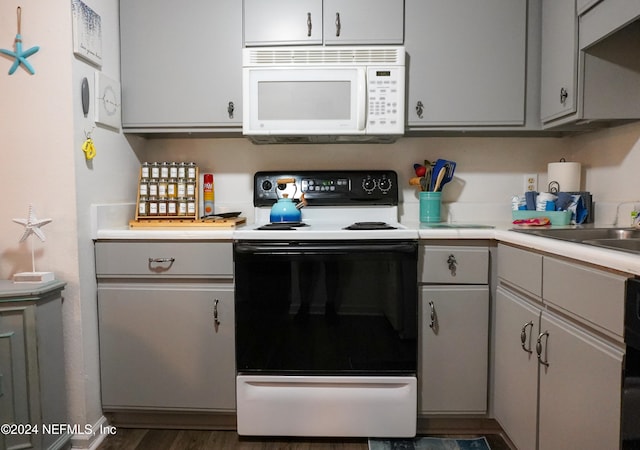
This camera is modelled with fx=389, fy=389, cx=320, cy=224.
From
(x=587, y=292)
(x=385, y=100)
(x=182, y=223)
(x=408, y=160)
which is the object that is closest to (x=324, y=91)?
(x=385, y=100)

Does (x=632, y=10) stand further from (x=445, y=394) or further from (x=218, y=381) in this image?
(x=218, y=381)

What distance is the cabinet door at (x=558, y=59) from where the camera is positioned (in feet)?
5.15

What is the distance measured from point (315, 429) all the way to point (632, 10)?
1855 millimetres

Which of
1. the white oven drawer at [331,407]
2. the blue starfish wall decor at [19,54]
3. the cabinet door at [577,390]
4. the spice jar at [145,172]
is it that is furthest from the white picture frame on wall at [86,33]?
the cabinet door at [577,390]

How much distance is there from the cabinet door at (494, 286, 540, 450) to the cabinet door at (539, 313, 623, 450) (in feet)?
0.19

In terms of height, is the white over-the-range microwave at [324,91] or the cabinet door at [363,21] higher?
the cabinet door at [363,21]

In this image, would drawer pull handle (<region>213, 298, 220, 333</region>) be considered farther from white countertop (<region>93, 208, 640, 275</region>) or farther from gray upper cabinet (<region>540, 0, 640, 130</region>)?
gray upper cabinet (<region>540, 0, 640, 130</region>)

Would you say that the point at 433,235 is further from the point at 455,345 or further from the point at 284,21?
the point at 284,21

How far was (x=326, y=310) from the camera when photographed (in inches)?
62.2

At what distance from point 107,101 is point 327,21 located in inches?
41.1

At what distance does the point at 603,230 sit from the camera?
4.70 ft

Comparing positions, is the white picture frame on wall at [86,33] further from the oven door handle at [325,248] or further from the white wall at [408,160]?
the oven door handle at [325,248]

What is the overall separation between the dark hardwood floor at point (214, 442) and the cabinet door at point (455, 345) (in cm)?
25

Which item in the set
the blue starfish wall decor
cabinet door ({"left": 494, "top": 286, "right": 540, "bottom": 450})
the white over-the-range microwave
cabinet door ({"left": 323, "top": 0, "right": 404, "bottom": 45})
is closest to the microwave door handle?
the white over-the-range microwave
